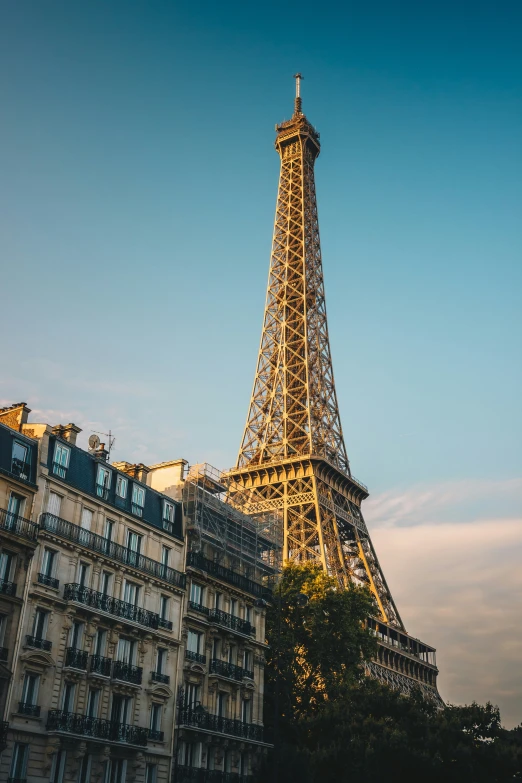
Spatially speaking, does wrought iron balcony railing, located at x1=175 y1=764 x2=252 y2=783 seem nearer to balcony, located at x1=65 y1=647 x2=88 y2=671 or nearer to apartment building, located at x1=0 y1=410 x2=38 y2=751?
balcony, located at x1=65 y1=647 x2=88 y2=671

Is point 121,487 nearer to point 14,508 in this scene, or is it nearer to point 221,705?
point 14,508

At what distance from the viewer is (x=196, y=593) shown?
4628 centimetres

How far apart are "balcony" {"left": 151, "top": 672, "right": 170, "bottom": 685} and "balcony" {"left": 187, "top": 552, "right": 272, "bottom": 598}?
5846 millimetres

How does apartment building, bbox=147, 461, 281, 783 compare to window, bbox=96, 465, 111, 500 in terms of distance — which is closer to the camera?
window, bbox=96, 465, 111, 500

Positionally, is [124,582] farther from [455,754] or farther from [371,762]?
[455,754]

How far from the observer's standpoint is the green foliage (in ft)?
133

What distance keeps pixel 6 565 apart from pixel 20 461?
14.6 ft

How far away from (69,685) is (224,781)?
1124 cm

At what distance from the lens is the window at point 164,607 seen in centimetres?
4347

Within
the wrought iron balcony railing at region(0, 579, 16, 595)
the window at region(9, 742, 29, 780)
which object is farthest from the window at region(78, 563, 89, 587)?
the window at region(9, 742, 29, 780)

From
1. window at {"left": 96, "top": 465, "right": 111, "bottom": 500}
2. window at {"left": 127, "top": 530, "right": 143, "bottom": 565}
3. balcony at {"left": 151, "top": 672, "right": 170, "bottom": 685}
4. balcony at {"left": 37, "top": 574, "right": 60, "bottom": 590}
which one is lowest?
balcony at {"left": 151, "top": 672, "right": 170, "bottom": 685}

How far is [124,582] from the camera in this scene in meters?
41.5

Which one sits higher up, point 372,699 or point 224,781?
point 372,699

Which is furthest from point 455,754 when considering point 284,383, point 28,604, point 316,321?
point 316,321
